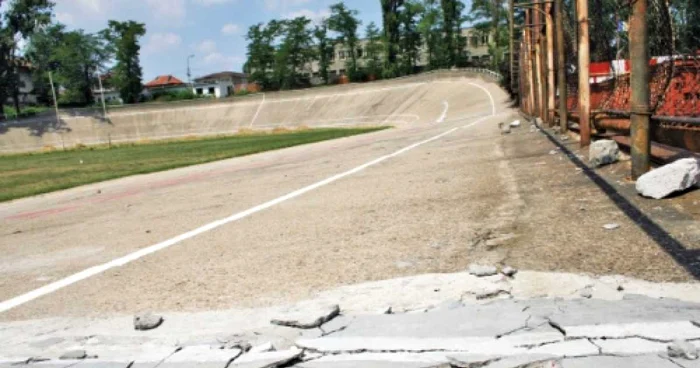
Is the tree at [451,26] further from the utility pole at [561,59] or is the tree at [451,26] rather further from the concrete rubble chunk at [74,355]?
the concrete rubble chunk at [74,355]

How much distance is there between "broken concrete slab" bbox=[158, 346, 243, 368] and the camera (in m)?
3.07

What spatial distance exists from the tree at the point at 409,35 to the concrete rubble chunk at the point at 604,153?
9573cm

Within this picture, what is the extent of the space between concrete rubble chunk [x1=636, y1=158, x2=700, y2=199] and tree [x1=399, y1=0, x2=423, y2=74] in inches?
3864

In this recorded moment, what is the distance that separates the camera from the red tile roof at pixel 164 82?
527 ft

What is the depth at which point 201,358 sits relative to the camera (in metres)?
3.15

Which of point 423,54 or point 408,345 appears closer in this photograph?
point 408,345

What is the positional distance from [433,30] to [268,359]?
10197 centimetres

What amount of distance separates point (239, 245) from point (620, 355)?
415 cm

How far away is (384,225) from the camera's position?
6426 mm

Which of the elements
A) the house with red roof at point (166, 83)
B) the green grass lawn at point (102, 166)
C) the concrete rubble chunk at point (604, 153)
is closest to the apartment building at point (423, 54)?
the house with red roof at point (166, 83)

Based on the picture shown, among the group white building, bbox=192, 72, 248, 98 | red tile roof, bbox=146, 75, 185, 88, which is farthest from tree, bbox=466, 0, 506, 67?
red tile roof, bbox=146, 75, 185, 88

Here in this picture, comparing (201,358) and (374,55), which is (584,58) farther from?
(374,55)

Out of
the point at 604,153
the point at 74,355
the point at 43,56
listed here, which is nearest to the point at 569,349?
the point at 74,355

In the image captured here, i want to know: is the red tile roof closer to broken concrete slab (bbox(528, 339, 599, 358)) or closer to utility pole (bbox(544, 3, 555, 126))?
utility pole (bbox(544, 3, 555, 126))
